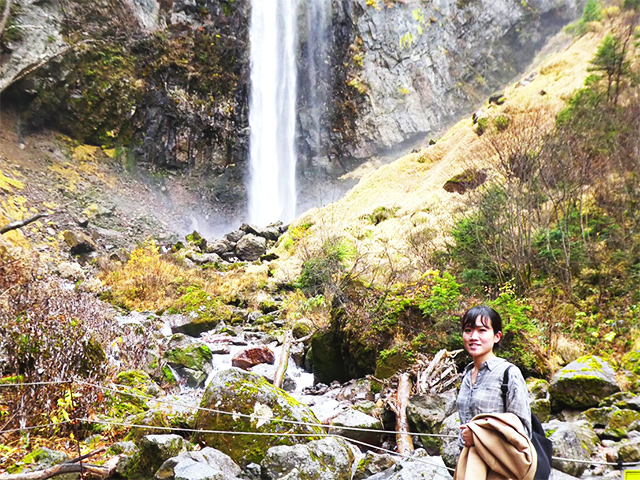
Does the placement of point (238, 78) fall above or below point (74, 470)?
above

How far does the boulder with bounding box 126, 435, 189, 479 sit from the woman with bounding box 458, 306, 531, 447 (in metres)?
2.19

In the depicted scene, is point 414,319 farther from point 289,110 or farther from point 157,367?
point 289,110

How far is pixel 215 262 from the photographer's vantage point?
19219mm

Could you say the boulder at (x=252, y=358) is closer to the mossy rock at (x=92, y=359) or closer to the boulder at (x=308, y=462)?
the mossy rock at (x=92, y=359)

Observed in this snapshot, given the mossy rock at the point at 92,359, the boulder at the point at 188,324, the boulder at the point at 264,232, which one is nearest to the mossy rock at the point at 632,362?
the mossy rock at the point at 92,359

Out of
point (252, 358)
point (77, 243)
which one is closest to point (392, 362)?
point (252, 358)

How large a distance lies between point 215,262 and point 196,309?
832 cm

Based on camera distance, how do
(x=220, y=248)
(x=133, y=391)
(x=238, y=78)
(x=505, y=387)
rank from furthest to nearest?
(x=238, y=78), (x=220, y=248), (x=133, y=391), (x=505, y=387)

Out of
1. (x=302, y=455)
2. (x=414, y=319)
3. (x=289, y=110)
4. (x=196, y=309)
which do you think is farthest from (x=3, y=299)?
(x=289, y=110)

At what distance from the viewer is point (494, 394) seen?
72.3 inches

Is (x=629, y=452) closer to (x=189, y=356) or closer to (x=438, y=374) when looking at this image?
(x=438, y=374)

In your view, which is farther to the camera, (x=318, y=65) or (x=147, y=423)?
(x=318, y=65)

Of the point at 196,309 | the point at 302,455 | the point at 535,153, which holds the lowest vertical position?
the point at 196,309

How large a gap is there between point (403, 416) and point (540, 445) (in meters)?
3.07
